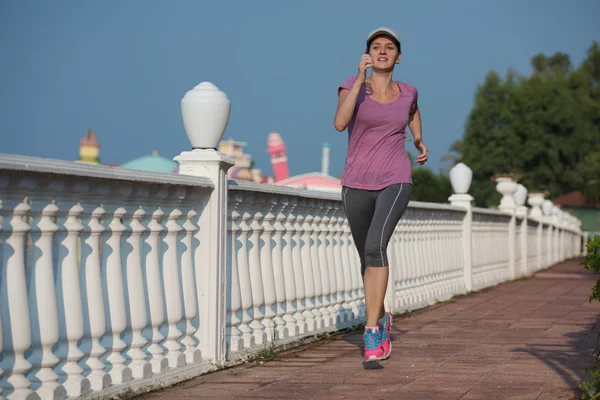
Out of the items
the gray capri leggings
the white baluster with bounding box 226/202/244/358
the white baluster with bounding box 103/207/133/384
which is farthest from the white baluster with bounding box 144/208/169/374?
the gray capri leggings

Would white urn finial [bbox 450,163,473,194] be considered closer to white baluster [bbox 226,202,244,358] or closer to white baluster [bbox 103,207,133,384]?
white baluster [bbox 226,202,244,358]

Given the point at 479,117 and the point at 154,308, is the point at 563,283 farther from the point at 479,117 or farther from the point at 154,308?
the point at 479,117

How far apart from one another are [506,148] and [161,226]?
60.2 m

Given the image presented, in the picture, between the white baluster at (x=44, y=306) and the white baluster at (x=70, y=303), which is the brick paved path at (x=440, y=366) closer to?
the white baluster at (x=70, y=303)

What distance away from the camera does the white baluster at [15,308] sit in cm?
373

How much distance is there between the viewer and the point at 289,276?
267 inches

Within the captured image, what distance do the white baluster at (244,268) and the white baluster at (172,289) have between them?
86 cm

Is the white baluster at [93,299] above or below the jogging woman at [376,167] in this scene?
below

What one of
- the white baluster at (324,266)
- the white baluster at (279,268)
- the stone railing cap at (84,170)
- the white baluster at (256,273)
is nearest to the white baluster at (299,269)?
the white baluster at (279,268)

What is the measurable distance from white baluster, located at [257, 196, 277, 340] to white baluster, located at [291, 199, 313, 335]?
0.42m

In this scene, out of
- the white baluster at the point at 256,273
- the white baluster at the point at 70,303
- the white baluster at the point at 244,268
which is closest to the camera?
the white baluster at the point at 70,303

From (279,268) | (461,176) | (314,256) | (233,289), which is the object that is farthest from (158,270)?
(461,176)

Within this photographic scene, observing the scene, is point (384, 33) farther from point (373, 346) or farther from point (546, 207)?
point (546, 207)

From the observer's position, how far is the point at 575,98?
6962 centimetres
